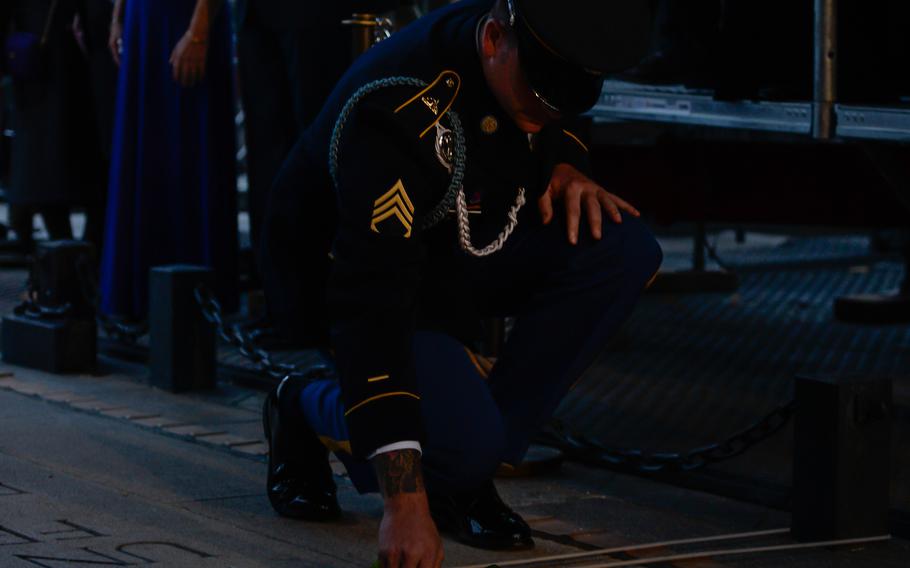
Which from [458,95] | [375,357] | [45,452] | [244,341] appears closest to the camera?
[375,357]

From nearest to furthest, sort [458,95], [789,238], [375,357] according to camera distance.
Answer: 1. [375,357]
2. [458,95]
3. [789,238]

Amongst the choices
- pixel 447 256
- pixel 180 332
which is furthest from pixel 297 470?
pixel 180 332

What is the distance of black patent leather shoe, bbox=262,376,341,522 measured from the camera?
325 centimetres

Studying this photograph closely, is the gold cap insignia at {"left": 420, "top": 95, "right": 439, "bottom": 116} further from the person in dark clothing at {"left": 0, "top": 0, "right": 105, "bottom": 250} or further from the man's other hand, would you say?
the person in dark clothing at {"left": 0, "top": 0, "right": 105, "bottom": 250}

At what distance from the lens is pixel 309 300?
321 cm

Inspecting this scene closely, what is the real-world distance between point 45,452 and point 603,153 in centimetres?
260

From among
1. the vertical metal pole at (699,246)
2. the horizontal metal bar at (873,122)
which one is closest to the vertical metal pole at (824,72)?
the horizontal metal bar at (873,122)

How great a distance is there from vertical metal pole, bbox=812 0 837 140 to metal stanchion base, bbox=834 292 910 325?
210 cm

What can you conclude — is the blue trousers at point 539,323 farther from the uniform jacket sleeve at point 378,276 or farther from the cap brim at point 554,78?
the cap brim at point 554,78

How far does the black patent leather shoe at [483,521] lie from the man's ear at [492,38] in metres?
0.80

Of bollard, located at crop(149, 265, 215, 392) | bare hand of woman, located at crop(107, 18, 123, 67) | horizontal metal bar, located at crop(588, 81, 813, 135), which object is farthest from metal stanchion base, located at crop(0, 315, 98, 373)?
horizontal metal bar, located at crop(588, 81, 813, 135)

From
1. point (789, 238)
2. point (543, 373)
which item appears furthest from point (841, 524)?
point (789, 238)

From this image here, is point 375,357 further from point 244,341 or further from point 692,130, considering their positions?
point 692,130

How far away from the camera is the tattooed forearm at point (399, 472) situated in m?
2.62
